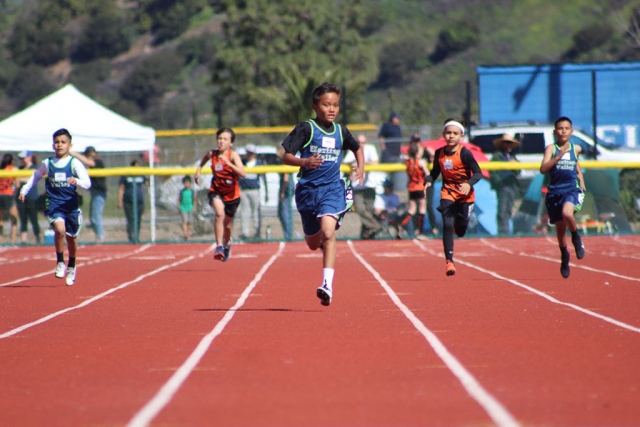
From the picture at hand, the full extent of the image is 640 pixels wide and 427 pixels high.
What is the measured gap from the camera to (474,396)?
491 cm

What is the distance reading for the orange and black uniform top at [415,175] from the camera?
721 inches

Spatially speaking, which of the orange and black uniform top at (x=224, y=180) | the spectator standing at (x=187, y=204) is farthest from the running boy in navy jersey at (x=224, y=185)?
the spectator standing at (x=187, y=204)

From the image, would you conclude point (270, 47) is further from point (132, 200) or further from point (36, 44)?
point (36, 44)

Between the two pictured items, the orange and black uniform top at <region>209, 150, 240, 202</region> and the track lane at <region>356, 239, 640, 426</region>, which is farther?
the orange and black uniform top at <region>209, 150, 240, 202</region>

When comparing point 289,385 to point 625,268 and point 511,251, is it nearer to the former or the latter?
point 625,268

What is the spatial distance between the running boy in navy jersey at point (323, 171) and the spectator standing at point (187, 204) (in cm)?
1110

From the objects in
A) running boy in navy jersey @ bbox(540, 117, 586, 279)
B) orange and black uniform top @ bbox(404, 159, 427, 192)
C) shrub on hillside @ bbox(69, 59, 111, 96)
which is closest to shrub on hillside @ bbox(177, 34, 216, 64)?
shrub on hillside @ bbox(69, 59, 111, 96)

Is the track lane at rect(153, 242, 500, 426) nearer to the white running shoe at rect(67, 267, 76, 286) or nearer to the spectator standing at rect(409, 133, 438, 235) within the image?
the white running shoe at rect(67, 267, 76, 286)

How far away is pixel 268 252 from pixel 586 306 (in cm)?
893

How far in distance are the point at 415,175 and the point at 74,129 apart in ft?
25.5

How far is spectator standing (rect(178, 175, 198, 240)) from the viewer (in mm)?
19375

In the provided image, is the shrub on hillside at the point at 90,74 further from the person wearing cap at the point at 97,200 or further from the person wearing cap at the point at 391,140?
the person wearing cap at the point at 97,200

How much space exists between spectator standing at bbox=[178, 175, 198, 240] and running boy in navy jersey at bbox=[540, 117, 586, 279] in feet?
31.2

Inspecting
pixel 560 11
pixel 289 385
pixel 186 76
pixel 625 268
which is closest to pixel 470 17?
pixel 560 11
